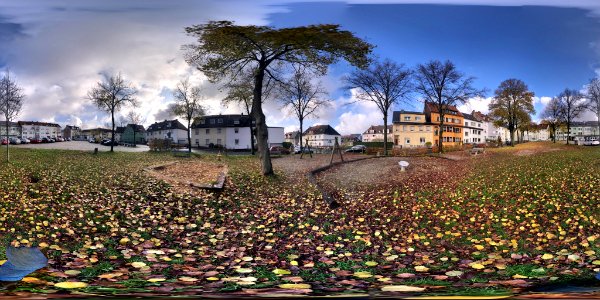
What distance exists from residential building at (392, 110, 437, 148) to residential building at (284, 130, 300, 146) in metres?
1.00

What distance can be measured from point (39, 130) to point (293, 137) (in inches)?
92.4

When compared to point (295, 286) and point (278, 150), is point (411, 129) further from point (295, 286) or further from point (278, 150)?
point (295, 286)

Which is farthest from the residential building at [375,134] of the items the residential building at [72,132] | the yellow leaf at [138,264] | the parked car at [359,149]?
the residential building at [72,132]

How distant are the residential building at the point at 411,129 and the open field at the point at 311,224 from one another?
381 millimetres

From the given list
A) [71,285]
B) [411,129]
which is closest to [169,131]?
[71,285]

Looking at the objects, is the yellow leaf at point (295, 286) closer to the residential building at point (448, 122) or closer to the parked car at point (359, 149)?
the residential building at point (448, 122)

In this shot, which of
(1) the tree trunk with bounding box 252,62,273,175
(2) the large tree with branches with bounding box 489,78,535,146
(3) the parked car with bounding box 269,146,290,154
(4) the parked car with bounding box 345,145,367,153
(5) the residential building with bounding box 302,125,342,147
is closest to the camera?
(2) the large tree with branches with bounding box 489,78,535,146

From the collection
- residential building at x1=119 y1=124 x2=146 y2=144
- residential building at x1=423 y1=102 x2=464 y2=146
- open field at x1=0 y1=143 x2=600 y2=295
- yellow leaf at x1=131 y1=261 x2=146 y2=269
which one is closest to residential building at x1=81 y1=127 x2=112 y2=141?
residential building at x1=119 y1=124 x2=146 y2=144

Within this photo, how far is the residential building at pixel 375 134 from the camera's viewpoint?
3.39 metres

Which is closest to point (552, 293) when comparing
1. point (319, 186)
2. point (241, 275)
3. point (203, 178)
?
point (241, 275)

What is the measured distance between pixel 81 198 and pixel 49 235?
0.94m

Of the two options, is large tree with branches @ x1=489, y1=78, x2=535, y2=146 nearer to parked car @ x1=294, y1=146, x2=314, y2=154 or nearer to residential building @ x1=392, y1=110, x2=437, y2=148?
residential building @ x1=392, y1=110, x2=437, y2=148

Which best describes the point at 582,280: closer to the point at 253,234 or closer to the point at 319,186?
the point at 253,234

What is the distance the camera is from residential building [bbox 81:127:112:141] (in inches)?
121
